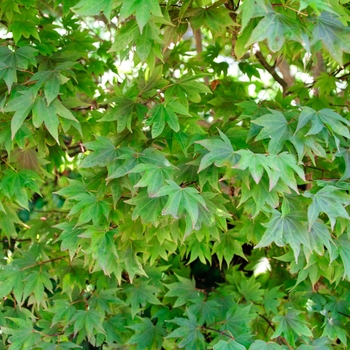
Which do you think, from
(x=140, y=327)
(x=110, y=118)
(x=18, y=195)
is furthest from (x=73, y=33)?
(x=140, y=327)

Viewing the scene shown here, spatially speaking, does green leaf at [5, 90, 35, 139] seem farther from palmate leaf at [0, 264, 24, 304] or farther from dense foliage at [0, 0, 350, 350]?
palmate leaf at [0, 264, 24, 304]

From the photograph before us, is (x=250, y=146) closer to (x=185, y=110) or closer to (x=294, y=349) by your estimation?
(x=185, y=110)

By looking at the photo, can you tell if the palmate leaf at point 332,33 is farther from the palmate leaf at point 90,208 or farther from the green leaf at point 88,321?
the green leaf at point 88,321

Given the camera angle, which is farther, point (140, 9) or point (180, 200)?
point (180, 200)

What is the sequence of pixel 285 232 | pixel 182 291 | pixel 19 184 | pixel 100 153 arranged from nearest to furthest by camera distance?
pixel 285 232
pixel 100 153
pixel 19 184
pixel 182 291

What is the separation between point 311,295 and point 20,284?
122cm

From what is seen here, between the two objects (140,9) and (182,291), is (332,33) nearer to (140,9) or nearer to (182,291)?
(140,9)

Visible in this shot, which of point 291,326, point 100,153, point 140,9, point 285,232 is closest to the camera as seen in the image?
point 140,9

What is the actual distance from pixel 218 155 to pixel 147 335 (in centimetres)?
103

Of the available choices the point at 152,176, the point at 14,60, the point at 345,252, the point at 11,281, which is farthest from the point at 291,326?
the point at 14,60

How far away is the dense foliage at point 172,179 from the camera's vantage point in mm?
1526

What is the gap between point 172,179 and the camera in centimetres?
158

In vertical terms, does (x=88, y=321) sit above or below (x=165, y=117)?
below

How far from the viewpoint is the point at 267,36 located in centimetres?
134
